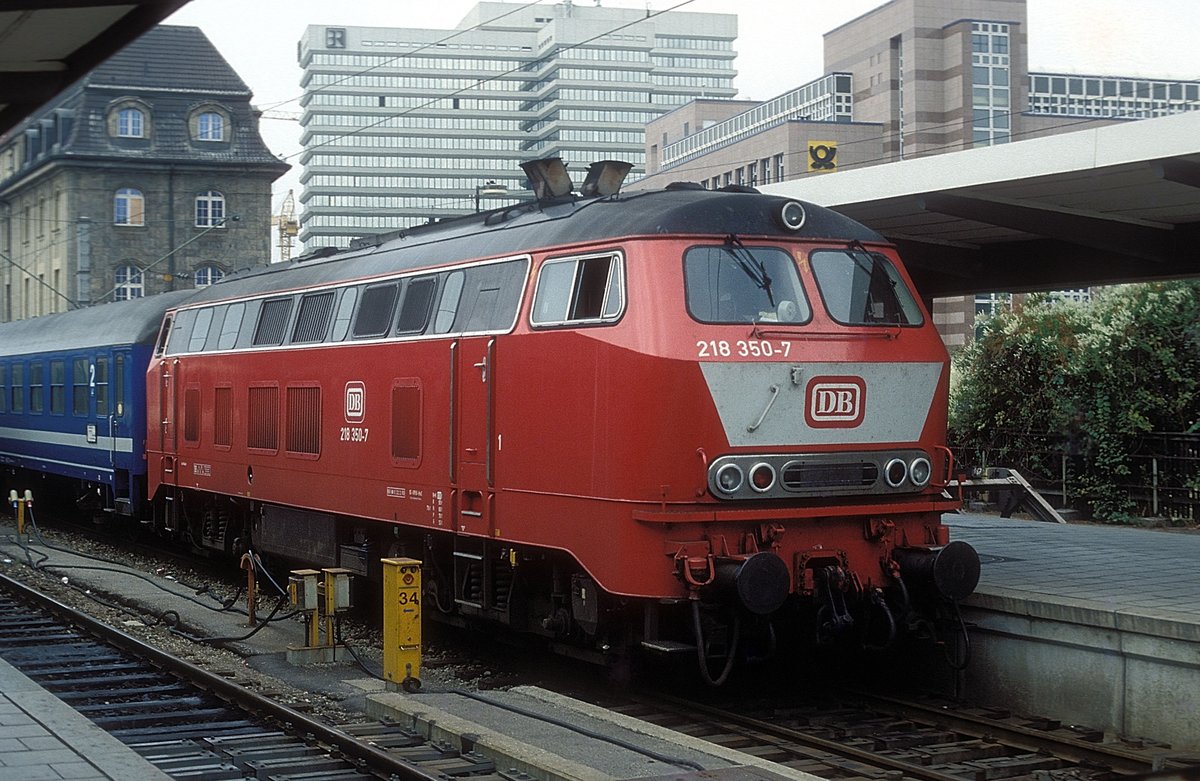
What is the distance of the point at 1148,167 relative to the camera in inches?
480

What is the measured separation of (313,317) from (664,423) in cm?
584

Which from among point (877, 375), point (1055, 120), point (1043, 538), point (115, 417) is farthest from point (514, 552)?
point (1055, 120)

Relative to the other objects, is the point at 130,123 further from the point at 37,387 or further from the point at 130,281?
the point at 37,387

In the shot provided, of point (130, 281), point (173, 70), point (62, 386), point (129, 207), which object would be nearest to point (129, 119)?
point (173, 70)

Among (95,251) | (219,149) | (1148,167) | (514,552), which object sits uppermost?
Answer: (219,149)

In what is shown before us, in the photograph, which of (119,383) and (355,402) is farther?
(119,383)

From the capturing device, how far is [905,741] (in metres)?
9.59

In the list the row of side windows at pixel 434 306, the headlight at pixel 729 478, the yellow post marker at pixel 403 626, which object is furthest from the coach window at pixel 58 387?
the headlight at pixel 729 478

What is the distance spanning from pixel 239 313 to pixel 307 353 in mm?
2485

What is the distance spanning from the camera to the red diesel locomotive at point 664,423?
31.9 ft

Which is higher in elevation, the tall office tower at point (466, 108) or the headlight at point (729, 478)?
the tall office tower at point (466, 108)

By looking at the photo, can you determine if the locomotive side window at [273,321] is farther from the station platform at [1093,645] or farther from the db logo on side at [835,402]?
the station platform at [1093,645]

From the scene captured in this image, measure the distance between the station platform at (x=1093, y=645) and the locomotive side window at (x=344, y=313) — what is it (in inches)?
240

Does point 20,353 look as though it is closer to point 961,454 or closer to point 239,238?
point 961,454
